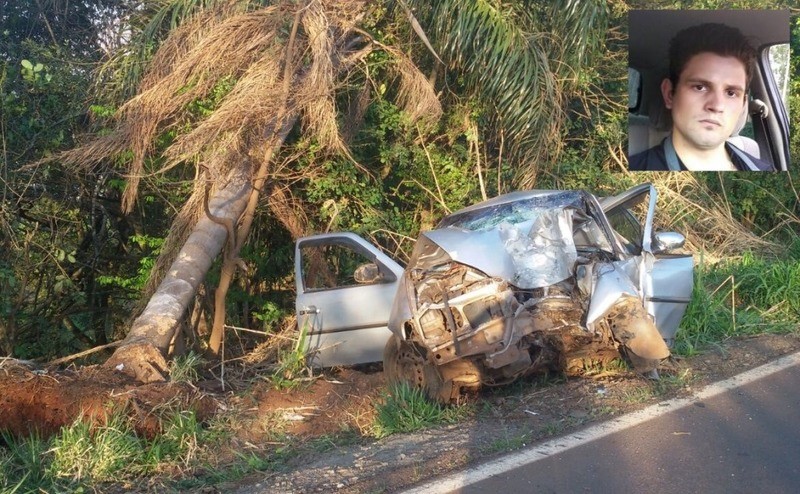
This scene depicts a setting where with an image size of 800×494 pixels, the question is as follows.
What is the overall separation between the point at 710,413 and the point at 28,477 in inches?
182

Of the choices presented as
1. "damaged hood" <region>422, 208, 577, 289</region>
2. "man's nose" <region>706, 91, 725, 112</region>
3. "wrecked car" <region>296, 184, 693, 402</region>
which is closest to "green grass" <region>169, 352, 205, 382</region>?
"wrecked car" <region>296, 184, 693, 402</region>

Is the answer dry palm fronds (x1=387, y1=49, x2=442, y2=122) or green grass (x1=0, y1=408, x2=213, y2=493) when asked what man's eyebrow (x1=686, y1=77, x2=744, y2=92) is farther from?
green grass (x1=0, y1=408, x2=213, y2=493)

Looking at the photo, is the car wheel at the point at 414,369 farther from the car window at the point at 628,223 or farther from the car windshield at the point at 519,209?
the car window at the point at 628,223

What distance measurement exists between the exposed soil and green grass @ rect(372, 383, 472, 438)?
12 cm

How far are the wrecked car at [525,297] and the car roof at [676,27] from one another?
251 inches

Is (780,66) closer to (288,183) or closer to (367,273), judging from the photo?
(288,183)

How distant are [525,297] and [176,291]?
3629mm

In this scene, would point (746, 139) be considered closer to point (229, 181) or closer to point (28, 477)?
point (229, 181)

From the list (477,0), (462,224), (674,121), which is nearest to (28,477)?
(462,224)

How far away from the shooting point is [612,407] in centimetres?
589

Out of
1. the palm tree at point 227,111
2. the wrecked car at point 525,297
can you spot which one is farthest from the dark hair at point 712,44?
the wrecked car at point 525,297

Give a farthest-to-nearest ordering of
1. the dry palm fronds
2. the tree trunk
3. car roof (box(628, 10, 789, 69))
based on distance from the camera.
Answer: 1. car roof (box(628, 10, 789, 69))
2. the dry palm fronds
3. the tree trunk

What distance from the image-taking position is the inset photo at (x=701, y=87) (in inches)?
493

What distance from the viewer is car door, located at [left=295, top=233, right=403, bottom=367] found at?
6992 millimetres
